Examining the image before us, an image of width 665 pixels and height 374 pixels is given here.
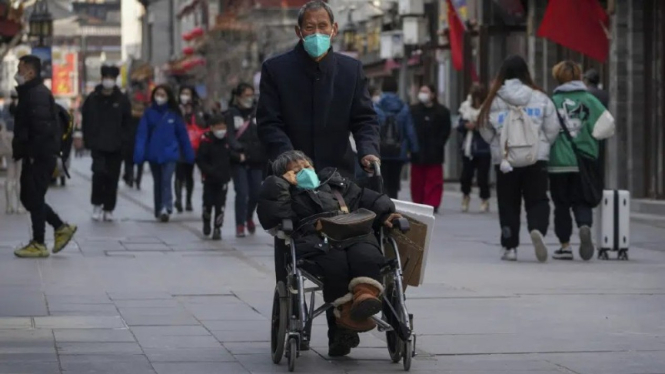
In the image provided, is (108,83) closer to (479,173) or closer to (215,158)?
(215,158)

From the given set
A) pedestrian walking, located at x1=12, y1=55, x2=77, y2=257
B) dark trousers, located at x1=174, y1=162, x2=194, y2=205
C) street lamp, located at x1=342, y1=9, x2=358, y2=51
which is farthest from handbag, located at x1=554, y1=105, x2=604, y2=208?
street lamp, located at x1=342, y1=9, x2=358, y2=51

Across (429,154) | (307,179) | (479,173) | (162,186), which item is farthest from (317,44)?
(479,173)

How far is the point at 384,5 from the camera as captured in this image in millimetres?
43656

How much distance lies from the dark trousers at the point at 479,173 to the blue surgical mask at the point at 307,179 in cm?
1551

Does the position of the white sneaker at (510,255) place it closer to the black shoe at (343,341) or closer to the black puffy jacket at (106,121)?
the black shoe at (343,341)

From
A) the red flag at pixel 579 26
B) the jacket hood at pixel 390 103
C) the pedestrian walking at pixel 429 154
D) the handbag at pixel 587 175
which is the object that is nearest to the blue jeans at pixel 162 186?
the jacket hood at pixel 390 103

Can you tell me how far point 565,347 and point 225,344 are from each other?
1.85m

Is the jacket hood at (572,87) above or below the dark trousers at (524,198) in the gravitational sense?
above

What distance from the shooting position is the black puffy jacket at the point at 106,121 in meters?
22.7

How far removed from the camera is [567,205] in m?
16.6

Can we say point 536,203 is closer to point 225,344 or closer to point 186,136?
point 225,344

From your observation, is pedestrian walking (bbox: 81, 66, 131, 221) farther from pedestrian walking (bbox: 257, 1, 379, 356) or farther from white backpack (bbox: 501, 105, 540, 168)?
pedestrian walking (bbox: 257, 1, 379, 356)

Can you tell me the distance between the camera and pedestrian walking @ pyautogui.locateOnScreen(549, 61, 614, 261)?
16375 mm

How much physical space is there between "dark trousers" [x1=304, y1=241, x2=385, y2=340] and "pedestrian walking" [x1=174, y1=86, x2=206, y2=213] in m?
15.9
